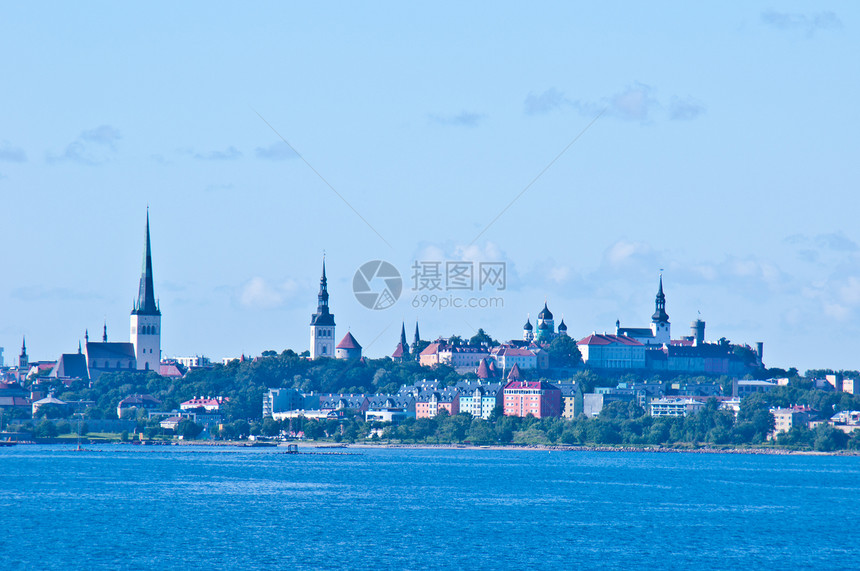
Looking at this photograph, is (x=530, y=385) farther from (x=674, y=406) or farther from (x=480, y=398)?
(x=674, y=406)

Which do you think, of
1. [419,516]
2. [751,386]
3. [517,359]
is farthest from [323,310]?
[419,516]

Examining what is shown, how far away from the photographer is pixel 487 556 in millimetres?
43969

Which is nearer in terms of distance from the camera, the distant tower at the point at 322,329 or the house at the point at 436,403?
the house at the point at 436,403

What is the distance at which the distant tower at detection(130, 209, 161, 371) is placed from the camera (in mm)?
164750

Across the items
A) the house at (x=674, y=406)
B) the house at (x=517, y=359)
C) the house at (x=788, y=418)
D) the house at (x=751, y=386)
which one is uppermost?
the house at (x=517, y=359)

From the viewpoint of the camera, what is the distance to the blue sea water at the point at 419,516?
43.8 m

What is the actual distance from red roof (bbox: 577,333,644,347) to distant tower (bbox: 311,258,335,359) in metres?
27.5

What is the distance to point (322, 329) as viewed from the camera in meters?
171

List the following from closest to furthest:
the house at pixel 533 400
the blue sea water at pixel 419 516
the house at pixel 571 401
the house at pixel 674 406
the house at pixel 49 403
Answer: the blue sea water at pixel 419 516 < the house at pixel 674 406 < the house at pixel 533 400 < the house at pixel 571 401 < the house at pixel 49 403

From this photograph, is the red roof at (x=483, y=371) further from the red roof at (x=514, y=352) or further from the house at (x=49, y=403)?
the house at (x=49, y=403)

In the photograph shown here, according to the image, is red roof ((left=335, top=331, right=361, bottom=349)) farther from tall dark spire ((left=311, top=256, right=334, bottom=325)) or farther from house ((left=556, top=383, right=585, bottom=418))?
house ((left=556, top=383, right=585, bottom=418))

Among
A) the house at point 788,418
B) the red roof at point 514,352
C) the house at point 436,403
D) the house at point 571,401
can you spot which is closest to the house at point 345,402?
the house at point 436,403

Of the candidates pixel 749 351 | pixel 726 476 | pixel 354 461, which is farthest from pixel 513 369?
pixel 726 476

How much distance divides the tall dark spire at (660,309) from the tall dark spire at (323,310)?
37940 millimetres
